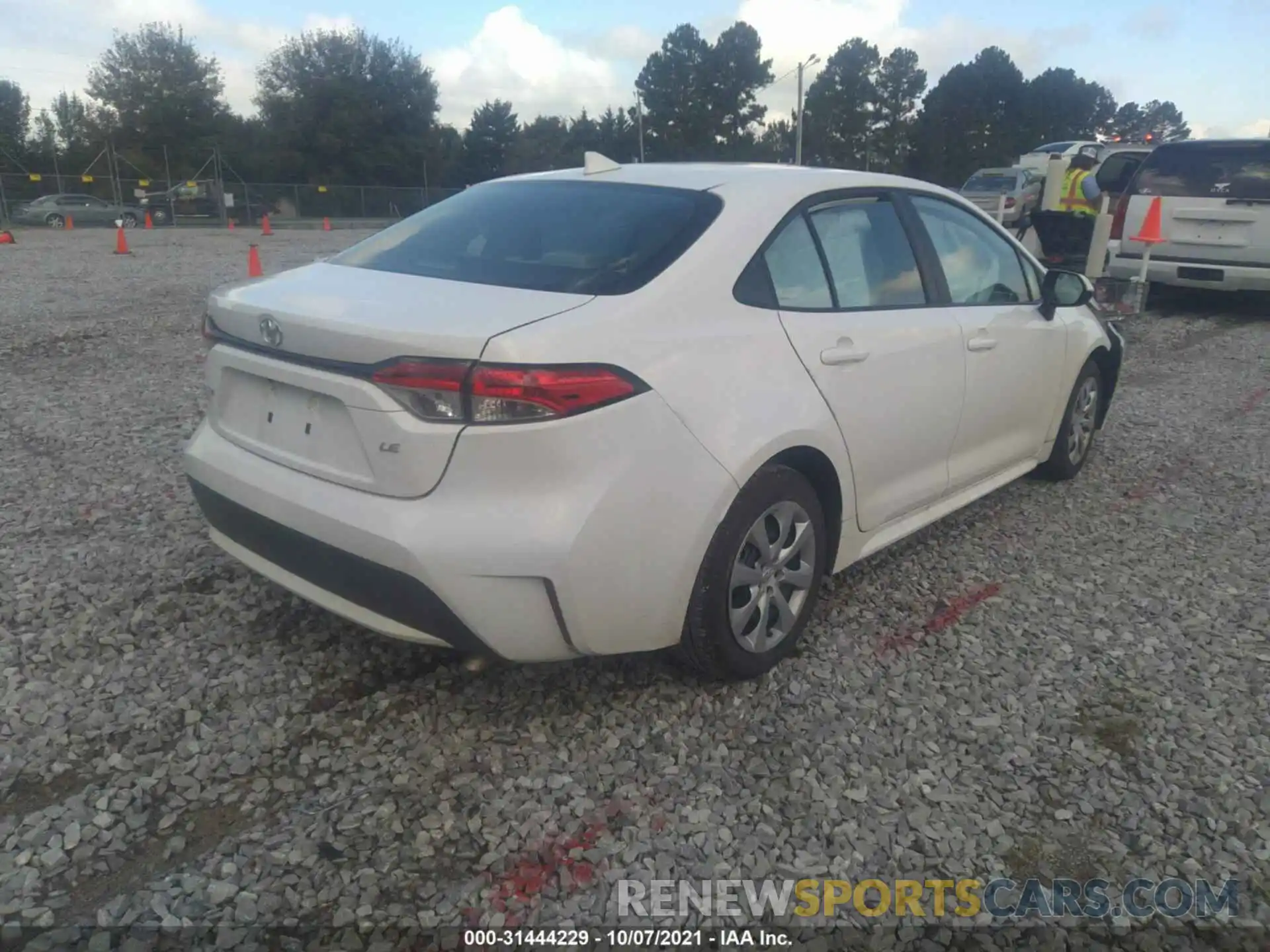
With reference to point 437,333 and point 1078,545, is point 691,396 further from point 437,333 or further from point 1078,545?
point 1078,545

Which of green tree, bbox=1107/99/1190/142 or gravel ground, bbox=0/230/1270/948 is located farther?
green tree, bbox=1107/99/1190/142

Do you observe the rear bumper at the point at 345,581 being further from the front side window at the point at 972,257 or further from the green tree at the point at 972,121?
the green tree at the point at 972,121

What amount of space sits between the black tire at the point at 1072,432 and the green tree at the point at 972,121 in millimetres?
70122

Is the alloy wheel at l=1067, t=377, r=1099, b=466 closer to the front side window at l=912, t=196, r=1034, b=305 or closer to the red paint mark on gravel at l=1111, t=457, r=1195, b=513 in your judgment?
the red paint mark on gravel at l=1111, t=457, r=1195, b=513

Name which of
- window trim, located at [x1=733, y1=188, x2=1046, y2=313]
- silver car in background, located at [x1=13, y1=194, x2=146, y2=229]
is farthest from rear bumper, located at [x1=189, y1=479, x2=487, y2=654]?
silver car in background, located at [x1=13, y1=194, x2=146, y2=229]

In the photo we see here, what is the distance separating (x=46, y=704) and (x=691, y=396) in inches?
83.7

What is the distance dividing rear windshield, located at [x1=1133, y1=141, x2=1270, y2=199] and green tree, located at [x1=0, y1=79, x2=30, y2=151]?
54.8 metres

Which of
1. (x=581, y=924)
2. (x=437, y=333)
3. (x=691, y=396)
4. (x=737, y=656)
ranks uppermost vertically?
(x=437, y=333)

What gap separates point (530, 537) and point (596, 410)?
363mm

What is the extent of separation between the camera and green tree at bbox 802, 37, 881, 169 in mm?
72562

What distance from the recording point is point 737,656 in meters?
3.01

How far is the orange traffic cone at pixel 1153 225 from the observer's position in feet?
33.7

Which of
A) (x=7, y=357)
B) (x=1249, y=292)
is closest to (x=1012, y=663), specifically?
(x=7, y=357)

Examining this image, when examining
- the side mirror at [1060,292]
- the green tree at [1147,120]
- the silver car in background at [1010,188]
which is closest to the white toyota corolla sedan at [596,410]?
the side mirror at [1060,292]
